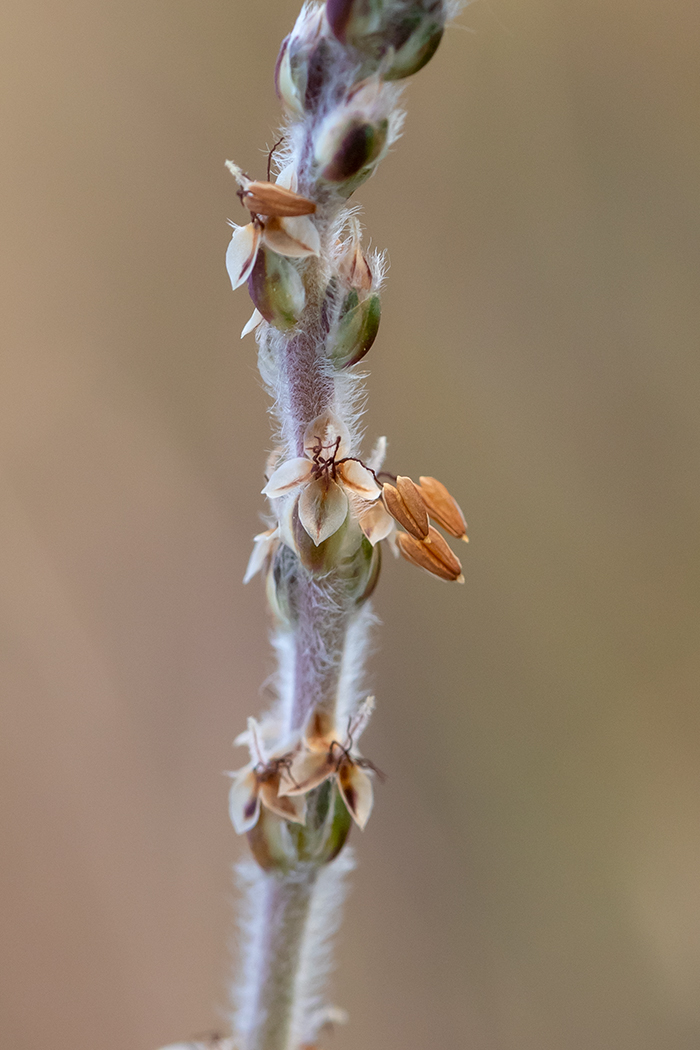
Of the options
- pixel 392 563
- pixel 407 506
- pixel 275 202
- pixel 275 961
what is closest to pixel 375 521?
pixel 407 506

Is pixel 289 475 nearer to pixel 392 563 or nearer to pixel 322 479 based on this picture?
pixel 322 479

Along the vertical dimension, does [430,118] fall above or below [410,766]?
above

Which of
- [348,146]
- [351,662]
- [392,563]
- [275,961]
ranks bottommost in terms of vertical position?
[275,961]

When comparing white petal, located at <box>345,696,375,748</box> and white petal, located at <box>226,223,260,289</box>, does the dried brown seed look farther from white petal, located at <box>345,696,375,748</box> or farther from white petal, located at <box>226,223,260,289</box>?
white petal, located at <box>345,696,375,748</box>

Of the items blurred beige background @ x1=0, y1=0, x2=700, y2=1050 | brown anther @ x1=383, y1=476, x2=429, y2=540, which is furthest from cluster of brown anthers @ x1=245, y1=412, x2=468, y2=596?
blurred beige background @ x1=0, y1=0, x2=700, y2=1050

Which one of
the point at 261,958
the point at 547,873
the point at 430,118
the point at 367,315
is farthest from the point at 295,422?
the point at 547,873

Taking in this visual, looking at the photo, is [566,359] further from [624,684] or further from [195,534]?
[195,534]

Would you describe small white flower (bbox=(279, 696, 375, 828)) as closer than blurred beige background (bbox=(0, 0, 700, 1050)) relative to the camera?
Yes
